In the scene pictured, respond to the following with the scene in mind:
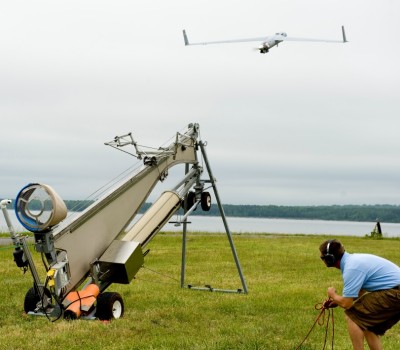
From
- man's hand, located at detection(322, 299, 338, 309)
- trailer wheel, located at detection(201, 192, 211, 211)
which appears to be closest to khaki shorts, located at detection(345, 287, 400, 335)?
man's hand, located at detection(322, 299, 338, 309)

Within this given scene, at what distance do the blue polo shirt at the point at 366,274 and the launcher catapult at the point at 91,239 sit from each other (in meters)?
4.62

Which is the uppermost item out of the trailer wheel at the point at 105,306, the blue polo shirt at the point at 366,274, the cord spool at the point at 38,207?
the cord spool at the point at 38,207

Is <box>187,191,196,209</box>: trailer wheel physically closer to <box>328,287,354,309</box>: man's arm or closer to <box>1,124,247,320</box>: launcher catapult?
<box>1,124,247,320</box>: launcher catapult

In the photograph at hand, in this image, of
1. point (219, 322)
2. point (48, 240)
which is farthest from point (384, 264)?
point (48, 240)

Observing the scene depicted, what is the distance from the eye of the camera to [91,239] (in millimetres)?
10586

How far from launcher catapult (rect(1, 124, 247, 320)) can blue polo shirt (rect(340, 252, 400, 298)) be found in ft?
15.2

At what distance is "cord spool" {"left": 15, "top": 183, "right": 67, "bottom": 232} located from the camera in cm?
935

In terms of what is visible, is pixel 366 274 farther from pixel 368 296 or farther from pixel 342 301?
pixel 342 301

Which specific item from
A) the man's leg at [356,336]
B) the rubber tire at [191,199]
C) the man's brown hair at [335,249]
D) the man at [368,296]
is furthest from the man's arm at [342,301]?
the rubber tire at [191,199]

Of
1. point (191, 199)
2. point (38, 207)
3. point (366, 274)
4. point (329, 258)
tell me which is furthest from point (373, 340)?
point (191, 199)

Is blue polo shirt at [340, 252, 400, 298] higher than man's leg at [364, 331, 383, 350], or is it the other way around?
blue polo shirt at [340, 252, 400, 298]

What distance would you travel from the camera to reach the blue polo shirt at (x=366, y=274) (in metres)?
6.79

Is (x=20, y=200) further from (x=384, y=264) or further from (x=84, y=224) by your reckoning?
(x=384, y=264)

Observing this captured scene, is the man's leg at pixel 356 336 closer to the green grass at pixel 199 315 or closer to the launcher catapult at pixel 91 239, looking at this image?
the green grass at pixel 199 315
